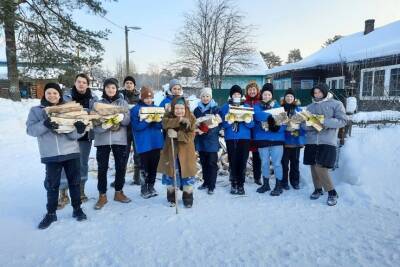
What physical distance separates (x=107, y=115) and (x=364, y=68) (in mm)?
18381

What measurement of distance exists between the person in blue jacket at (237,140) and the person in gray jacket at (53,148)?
2362 mm

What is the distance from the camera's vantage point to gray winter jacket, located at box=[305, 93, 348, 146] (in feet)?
15.7

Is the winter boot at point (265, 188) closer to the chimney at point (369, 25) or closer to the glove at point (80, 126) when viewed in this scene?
the glove at point (80, 126)

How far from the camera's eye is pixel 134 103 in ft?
18.2

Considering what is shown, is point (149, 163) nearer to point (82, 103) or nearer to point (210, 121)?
point (210, 121)

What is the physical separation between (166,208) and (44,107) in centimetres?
220

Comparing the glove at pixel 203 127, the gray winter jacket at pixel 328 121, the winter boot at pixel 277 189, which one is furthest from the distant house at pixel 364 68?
the glove at pixel 203 127

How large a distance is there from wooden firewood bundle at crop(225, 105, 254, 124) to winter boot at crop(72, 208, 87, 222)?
262cm

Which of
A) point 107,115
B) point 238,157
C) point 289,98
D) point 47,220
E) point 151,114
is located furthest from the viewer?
point 289,98

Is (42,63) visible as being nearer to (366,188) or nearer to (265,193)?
(265,193)

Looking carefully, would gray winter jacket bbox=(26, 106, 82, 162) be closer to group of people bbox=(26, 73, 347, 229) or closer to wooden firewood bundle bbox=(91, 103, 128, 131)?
group of people bbox=(26, 73, 347, 229)

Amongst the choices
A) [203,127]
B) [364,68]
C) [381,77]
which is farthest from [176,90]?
[364,68]

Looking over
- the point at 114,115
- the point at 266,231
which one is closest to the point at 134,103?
the point at 114,115

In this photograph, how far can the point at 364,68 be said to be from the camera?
18.8 metres
